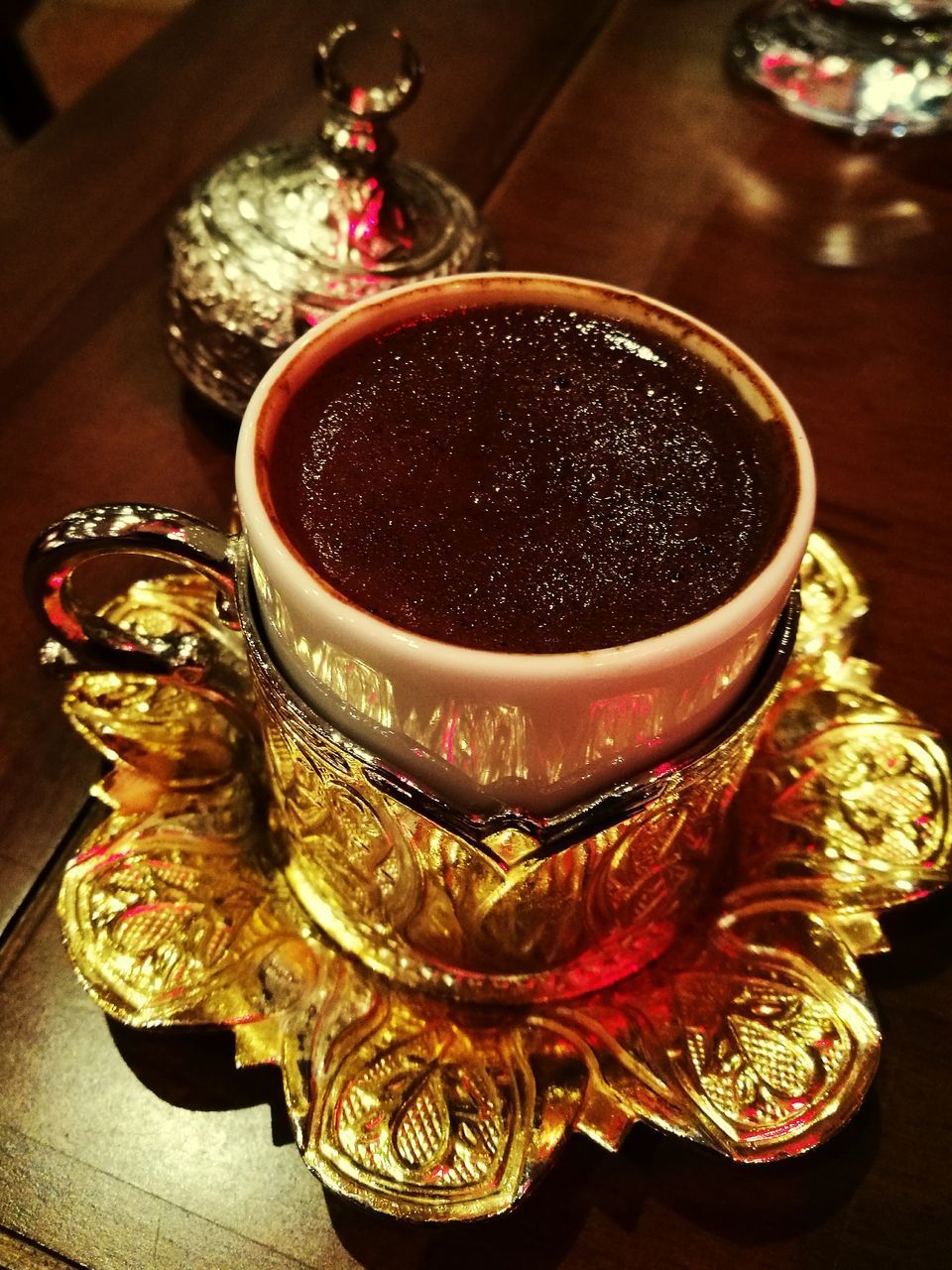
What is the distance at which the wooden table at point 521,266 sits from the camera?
53cm

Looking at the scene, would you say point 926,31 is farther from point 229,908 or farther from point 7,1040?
point 7,1040

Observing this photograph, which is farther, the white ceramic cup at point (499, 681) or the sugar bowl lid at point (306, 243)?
the sugar bowl lid at point (306, 243)

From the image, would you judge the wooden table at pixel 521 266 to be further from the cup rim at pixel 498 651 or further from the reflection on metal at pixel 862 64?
the cup rim at pixel 498 651

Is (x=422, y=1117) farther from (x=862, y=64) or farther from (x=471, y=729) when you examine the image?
(x=862, y=64)

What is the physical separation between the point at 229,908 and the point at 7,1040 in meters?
0.13

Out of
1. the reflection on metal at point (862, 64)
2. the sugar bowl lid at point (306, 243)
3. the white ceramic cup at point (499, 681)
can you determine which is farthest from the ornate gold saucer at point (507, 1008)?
the reflection on metal at point (862, 64)

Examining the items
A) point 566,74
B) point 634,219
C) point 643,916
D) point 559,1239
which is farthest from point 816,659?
point 566,74

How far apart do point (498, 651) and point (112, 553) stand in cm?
24

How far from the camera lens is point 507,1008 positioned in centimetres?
60

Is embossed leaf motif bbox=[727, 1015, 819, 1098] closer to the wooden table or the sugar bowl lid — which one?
the wooden table

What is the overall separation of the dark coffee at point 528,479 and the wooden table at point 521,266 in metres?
0.27

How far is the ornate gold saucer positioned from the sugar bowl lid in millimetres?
273

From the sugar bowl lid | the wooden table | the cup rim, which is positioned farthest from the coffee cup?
the sugar bowl lid

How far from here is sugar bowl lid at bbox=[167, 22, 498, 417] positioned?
0.85m
